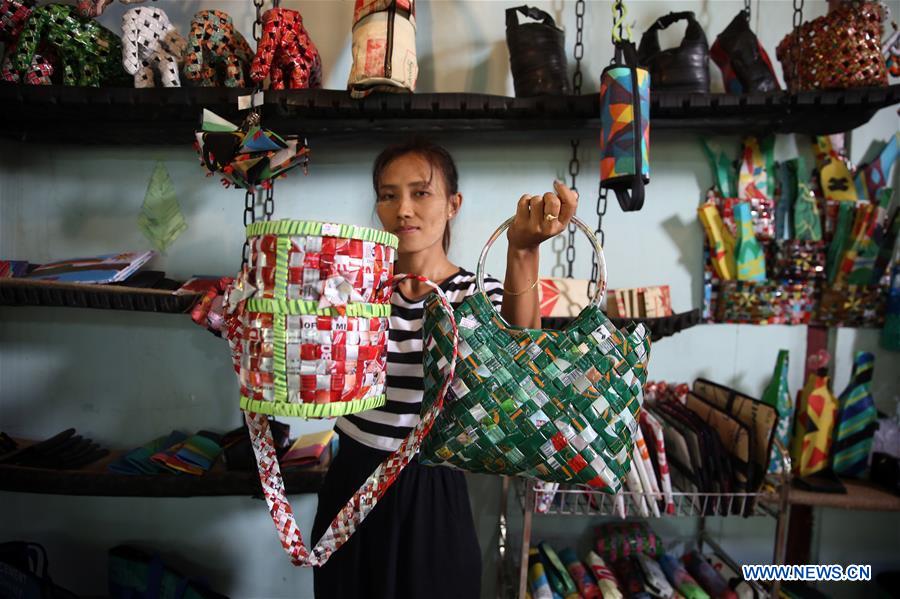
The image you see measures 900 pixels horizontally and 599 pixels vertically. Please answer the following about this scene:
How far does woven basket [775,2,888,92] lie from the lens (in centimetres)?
117

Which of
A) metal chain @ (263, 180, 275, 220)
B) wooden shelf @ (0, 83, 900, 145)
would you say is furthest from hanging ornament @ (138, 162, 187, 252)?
metal chain @ (263, 180, 275, 220)

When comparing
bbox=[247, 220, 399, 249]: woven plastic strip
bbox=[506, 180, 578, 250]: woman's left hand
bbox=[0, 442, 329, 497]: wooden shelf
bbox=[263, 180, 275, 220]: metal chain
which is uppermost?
bbox=[263, 180, 275, 220]: metal chain

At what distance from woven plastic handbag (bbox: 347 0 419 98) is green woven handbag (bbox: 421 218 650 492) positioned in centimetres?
69

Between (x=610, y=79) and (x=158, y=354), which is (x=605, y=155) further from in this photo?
(x=158, y=354)

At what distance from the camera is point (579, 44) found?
1.41 meters

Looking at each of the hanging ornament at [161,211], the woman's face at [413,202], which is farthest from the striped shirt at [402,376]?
the hanging ornament at [161,211]

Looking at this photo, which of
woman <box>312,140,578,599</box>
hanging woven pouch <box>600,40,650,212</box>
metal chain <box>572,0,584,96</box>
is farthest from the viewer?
metal chain <box>572,0,584,96</box>

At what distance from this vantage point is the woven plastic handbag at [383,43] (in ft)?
3.42

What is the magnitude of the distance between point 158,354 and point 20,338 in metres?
0.47

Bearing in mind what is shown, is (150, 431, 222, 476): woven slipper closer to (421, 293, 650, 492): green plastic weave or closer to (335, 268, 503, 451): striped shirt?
(335, 268, 503, 451): striped shirt

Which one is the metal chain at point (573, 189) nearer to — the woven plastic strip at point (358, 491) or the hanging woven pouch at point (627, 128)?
the hanging woven pouch at point (627, 128)

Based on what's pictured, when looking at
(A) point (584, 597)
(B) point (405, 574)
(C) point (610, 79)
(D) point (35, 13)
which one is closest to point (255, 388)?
(B) point (405, 574)

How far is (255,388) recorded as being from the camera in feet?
1.85

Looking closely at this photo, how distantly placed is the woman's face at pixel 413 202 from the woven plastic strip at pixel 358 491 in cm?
30
